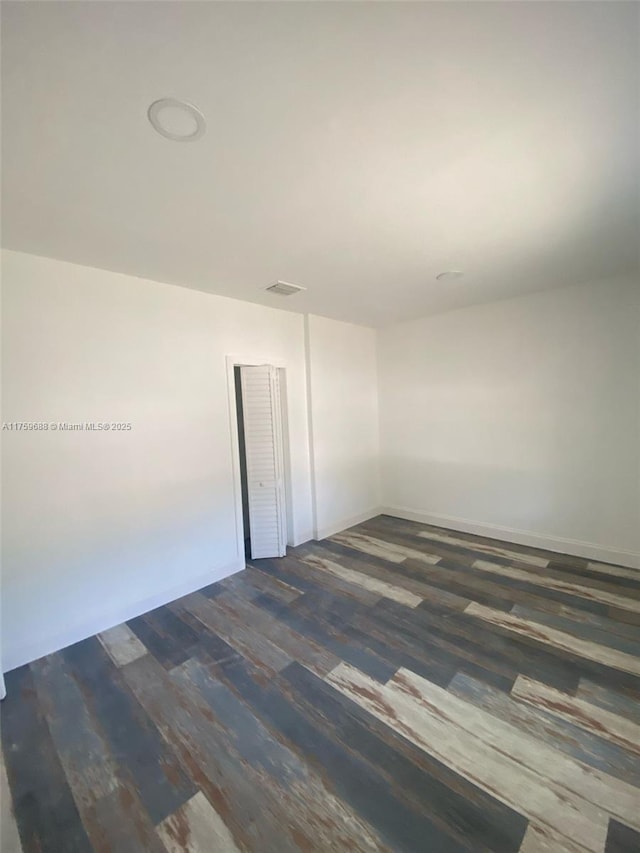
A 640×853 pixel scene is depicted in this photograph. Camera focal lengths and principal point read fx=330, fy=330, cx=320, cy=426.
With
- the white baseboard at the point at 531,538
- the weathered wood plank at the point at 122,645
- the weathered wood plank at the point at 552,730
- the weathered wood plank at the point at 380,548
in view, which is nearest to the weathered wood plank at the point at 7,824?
the weathered wood plank at the point at 122,645

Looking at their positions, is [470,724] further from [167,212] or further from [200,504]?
[167,212]

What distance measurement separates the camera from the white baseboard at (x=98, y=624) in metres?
2.16

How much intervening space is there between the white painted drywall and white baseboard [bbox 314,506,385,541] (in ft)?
3.62

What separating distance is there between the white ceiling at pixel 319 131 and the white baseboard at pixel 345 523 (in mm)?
3048

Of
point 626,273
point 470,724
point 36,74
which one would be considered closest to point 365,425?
point 626,273

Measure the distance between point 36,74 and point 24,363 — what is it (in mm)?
1665

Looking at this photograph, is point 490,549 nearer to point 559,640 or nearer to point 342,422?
point 559,640

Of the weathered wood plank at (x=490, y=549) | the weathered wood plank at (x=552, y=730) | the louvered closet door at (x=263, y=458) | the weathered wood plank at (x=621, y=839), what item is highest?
the louvered closet door at (x=263, y=458)

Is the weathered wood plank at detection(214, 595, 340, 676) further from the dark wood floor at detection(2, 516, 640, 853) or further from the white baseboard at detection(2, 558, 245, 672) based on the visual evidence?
the white baseboard at detection(2, 558, 245, 672)

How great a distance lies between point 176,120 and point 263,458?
2797 millimetres

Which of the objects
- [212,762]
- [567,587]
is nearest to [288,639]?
[212,762]

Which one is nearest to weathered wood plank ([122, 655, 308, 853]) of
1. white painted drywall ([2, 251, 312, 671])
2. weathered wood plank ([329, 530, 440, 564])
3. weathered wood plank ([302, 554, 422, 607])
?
white painted drywall ([2, 251, 312, 671])

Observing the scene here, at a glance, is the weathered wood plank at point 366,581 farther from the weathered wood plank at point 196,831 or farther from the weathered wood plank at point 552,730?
the weathered wood plank at point 196,831

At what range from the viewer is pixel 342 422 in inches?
172
